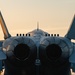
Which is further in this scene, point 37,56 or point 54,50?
point 37,56

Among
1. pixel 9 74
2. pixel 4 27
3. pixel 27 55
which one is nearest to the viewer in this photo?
pixel 27 55

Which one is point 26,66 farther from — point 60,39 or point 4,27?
point 4,27

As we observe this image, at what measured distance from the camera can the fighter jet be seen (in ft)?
36.3

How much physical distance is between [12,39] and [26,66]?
114 centimetres

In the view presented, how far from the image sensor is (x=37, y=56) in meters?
11.3

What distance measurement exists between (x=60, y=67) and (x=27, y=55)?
4.51 feet

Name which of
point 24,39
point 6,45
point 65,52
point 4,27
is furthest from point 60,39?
point 4,27

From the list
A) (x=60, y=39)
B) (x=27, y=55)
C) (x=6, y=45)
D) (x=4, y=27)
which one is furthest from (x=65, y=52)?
(x=4, y=27)

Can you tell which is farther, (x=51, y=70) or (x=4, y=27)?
(x=4, y=27)

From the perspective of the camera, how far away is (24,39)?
1118 centimetres

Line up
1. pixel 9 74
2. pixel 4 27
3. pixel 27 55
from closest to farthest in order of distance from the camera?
pixel 27 55, pixel 9 74, pixel 4 27

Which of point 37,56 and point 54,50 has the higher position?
point 54,50

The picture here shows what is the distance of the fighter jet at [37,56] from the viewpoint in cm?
1108

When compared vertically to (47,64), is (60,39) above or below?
Answer: above
